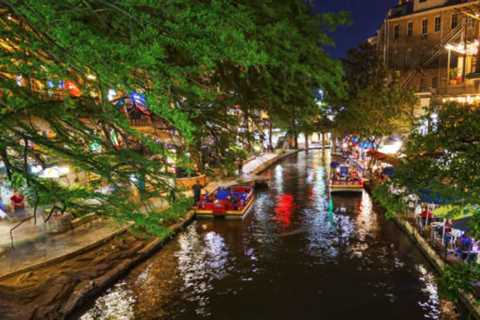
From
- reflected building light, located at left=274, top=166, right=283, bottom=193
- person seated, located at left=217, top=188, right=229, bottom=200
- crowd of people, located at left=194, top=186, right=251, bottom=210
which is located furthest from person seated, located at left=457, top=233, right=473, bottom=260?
reflected building light, located at left=274, top=166, right=283, bottom=193

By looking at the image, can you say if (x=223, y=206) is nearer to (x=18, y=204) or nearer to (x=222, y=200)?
(x=222, y=200)

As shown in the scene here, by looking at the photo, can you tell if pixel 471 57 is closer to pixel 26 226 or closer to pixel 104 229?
pixel 104 229

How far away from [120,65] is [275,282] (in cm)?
1166

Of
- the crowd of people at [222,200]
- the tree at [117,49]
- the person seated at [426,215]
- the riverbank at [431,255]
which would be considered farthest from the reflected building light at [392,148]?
the tree at [117,49]

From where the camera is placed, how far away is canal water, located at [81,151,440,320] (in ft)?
38.5

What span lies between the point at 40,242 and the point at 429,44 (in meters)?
38.2

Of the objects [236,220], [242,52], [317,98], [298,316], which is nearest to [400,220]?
[236,220]

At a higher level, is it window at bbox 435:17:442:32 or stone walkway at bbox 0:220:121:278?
window at bbox 435:17:442:32

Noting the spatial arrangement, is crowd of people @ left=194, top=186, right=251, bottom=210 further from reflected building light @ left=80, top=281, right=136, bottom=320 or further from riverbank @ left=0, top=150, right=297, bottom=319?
reflected building light @ left=80, top=281, right=136, bottom=320

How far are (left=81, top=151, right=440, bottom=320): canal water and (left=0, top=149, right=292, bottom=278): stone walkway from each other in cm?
296

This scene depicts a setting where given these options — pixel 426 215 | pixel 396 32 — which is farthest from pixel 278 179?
pixel 396 32

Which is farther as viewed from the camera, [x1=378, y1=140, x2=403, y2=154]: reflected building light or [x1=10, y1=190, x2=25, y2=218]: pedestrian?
[x1=378, y1=140, x2=403, y2=154]: reflected building light

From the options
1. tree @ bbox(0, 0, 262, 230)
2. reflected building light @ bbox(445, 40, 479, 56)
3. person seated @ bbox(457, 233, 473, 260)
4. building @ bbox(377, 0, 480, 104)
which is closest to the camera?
tree @ bbox(0, 0, 262, 230)

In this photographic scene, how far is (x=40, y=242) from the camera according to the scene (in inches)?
611
